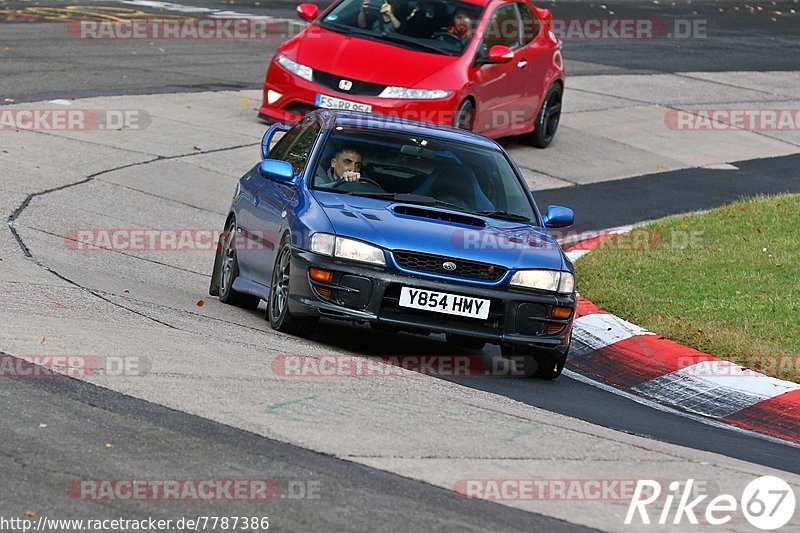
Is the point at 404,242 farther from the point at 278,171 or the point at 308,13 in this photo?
the point at 308,13

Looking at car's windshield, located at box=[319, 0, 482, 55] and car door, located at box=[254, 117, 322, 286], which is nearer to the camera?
car door, located at box=[254, 117, 322, 286]

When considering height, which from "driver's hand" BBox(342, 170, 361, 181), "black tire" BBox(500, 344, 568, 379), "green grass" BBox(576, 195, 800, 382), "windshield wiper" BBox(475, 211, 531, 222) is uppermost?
"driver's hand" BBox(342, 170, 361, 181)

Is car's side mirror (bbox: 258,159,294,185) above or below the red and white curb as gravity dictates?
above

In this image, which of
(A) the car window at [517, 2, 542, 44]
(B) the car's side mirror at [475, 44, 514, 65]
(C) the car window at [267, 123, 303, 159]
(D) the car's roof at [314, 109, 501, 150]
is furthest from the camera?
(A) the car window at [517, 2, 542, 44]

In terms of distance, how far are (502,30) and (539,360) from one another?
9211mm

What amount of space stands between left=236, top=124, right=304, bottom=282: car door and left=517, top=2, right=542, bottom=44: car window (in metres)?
7.91

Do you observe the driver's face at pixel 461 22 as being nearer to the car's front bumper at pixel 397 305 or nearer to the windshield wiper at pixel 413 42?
the windshield wiper at pixel 413 42

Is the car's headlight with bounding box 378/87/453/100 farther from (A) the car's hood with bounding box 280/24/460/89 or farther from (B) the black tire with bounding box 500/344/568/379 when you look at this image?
(B) the black tire with bounding box 500/344/568/379

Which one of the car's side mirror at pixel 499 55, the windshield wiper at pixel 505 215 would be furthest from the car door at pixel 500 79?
the windshield wiper at pixel 505 215

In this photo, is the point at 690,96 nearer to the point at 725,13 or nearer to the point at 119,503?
the point at 725,13

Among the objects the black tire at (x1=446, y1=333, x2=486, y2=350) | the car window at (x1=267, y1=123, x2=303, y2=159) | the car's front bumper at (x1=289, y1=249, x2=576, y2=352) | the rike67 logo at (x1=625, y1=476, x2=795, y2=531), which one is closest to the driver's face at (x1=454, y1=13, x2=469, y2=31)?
the car window at (x1=267, y1=123, x2=303, y2=159)

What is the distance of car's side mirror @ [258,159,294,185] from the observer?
397 inches

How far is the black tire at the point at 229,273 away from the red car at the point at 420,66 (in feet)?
17.3

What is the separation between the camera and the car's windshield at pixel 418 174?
10.0 metres
